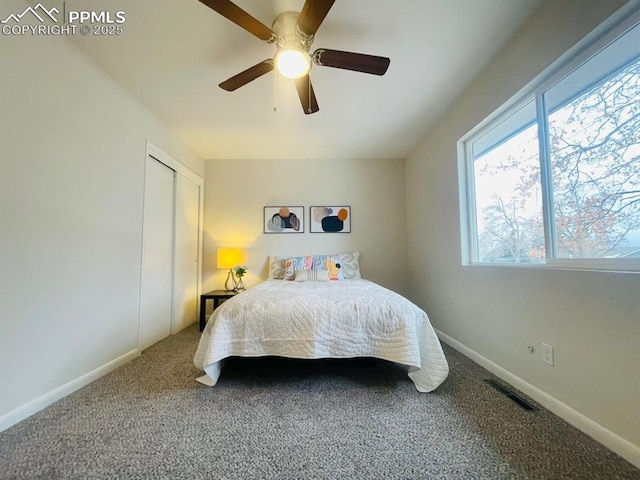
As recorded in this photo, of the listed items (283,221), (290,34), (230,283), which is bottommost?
(230,283)

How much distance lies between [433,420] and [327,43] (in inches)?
95.3

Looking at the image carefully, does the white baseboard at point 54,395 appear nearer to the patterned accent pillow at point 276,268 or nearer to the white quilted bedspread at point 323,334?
the white quilted bedspread at point 323,334

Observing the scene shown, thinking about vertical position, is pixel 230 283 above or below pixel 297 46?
below

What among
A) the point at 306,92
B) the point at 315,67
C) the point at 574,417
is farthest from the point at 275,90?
the point at 574,417

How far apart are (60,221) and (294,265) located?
91.4 inches

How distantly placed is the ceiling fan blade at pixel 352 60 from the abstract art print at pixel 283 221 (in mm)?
2453

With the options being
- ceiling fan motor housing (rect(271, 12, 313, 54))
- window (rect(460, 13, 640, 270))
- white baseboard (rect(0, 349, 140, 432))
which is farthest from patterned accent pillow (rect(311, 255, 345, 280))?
ceiling fan motor housing (rect(271, 12, 313, 54))

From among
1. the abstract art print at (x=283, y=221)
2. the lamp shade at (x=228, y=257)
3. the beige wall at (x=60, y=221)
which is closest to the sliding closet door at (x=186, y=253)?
the lamp shade at (x=228, y=257)

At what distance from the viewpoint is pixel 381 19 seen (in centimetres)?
171

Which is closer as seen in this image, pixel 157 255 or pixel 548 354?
pixel 548 354

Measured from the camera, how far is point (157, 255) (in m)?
2.94

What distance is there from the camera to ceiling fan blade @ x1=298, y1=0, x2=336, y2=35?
132 centimetres

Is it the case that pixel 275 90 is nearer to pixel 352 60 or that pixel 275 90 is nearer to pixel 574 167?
pixel 352 60

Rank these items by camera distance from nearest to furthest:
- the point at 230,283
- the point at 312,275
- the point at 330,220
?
1. the point at 312,275
2. the point at 230,283
3. the point at 330,220
